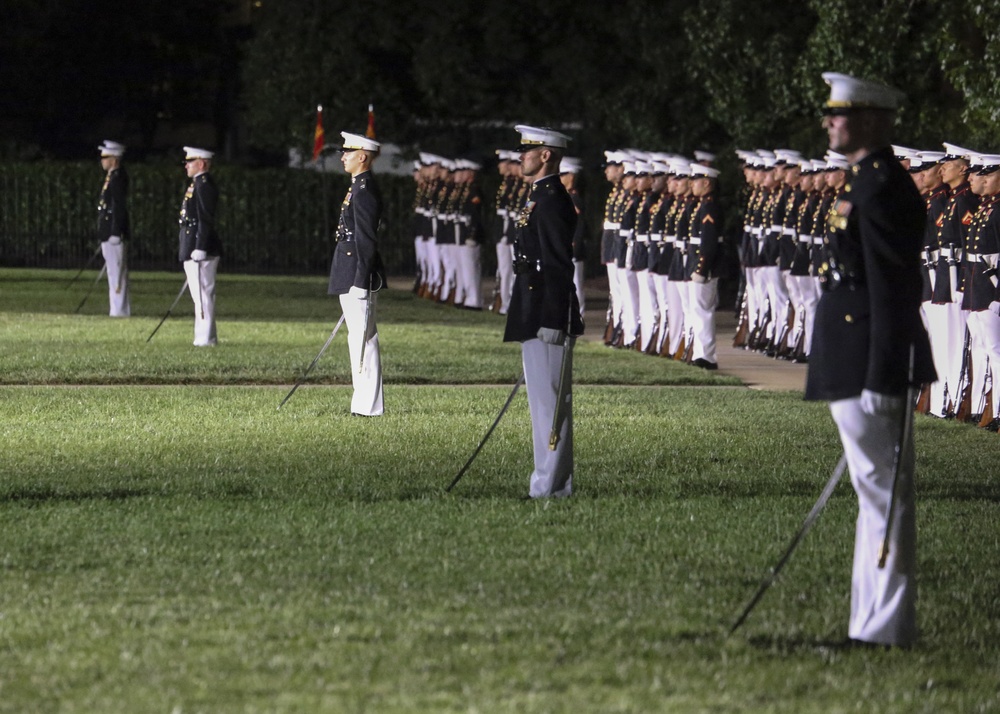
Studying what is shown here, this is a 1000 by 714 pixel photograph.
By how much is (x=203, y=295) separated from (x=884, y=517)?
14.1 metres

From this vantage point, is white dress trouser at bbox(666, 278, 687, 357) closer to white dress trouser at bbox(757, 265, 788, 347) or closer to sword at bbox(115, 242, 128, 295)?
white dress trouser at bbox(757, 265, 788, 347)

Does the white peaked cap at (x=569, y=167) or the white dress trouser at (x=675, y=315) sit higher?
the white peaked cap at (x=569, y=167)

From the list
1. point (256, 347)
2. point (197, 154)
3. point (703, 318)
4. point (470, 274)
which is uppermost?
point (197, 154)

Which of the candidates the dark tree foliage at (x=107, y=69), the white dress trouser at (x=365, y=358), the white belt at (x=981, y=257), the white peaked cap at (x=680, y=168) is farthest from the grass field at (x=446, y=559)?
the dark tree foliage at (x=107, y=69)

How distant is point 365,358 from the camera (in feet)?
→ 47.4

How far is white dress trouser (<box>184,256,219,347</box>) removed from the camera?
20.5 meters

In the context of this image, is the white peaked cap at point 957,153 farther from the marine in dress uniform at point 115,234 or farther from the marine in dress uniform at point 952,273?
the marine in dress uniform at point 115,234

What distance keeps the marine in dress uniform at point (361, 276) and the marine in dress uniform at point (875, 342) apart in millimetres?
7378

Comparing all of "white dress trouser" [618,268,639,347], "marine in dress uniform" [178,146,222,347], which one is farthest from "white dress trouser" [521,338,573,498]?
"white dress trouser" [618,268,639,347]

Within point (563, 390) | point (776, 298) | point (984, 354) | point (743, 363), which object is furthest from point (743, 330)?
A: point (563, 390)

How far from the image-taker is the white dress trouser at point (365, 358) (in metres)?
14.5

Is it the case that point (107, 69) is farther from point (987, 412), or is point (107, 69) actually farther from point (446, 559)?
point (446, 559)

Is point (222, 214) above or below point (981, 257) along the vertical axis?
below

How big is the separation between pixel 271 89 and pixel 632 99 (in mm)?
8518
